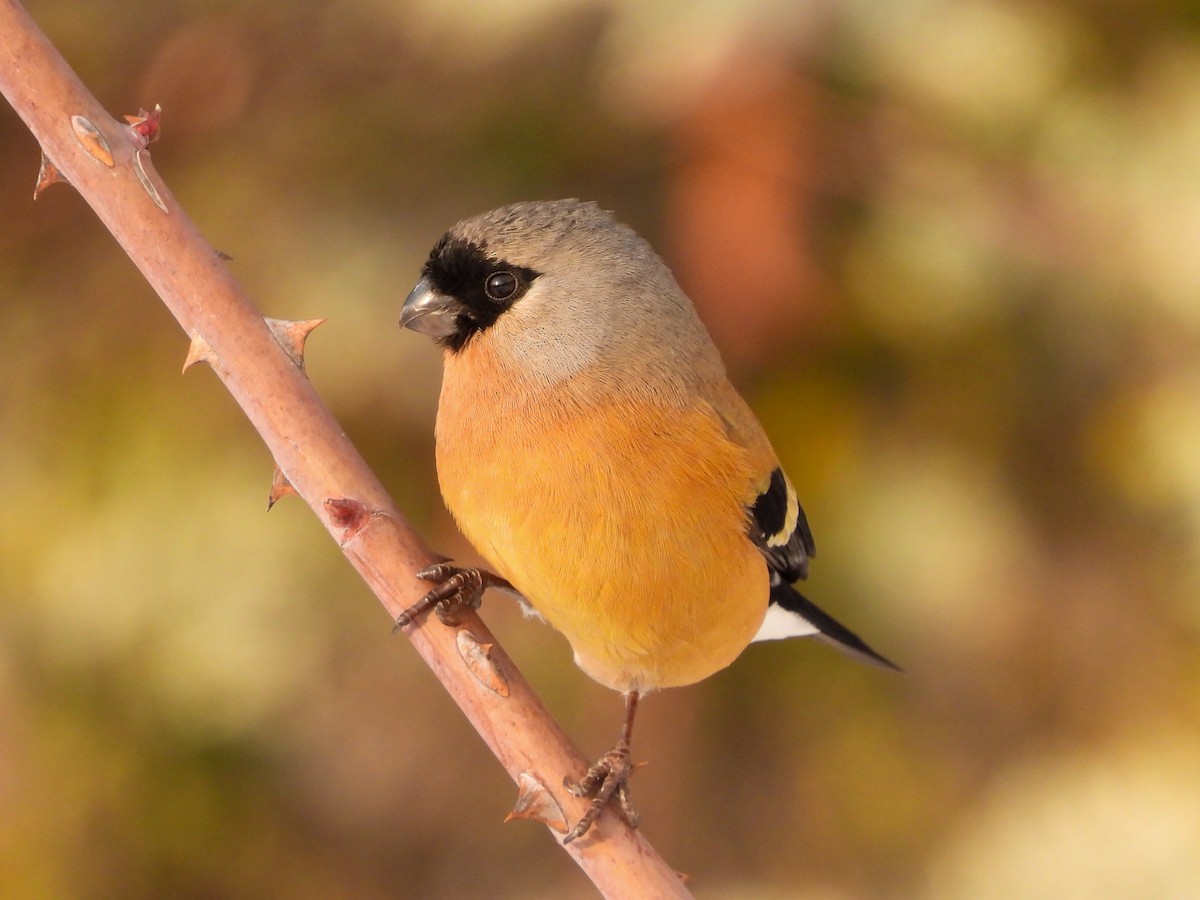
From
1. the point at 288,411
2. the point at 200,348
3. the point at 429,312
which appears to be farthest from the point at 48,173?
the point at 429,312

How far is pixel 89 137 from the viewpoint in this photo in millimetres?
Answer: 1443

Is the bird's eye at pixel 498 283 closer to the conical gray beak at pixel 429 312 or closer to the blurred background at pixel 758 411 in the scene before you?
the conical gray beak at pixel 429 312

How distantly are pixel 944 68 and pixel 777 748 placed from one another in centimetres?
181

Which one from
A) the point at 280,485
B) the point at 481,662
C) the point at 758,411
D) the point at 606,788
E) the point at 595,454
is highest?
the point at 280,485

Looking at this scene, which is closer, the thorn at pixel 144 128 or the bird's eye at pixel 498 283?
the thorn at pixel 144 128

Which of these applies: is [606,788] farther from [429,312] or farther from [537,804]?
[429,312]

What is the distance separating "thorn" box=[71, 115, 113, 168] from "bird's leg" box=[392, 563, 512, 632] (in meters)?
0.67

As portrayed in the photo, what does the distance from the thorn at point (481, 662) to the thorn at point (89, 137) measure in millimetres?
764

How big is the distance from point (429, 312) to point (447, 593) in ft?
1.77

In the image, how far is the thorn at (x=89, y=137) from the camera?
1.44 m

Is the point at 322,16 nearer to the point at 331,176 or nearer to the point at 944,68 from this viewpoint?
the point at 331,176

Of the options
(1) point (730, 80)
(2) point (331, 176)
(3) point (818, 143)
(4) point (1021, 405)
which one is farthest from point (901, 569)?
(2) point (331, 176)

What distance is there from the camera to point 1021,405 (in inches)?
126

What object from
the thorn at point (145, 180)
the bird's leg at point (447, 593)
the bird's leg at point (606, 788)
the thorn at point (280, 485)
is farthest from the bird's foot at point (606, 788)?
the thorn at point (145, 180)
